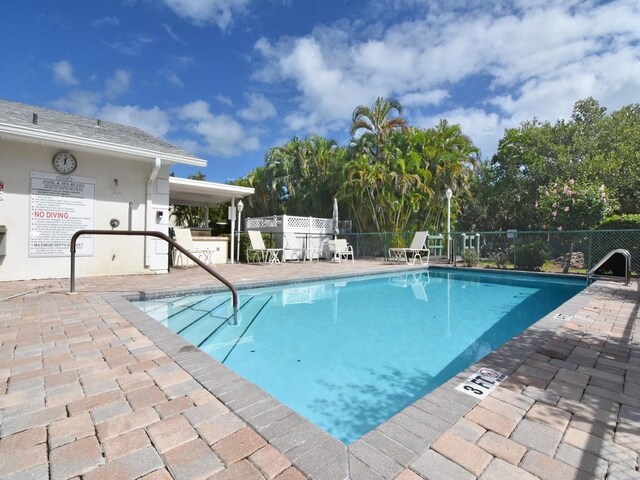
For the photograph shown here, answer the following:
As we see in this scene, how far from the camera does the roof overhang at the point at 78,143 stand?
6314 millimetres

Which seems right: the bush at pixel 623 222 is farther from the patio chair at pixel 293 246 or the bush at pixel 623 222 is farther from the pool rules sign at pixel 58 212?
the pool rules sign at pixel 58 212

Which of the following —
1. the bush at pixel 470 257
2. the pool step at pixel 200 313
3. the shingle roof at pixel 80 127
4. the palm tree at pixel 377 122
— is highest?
the palm tree at pixel 377 122

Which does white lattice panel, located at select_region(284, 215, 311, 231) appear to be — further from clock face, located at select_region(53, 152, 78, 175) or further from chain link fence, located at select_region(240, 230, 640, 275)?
clock face, located at select_region(53, 152, 78, 175)

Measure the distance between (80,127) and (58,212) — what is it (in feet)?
8.22

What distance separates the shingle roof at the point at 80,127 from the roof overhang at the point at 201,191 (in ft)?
4.31

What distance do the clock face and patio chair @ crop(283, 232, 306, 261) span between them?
26.6 ft

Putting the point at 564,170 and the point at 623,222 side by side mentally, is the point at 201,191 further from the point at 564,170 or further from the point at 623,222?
the point at 564,170

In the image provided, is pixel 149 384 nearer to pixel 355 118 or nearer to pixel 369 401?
pixel 369 401

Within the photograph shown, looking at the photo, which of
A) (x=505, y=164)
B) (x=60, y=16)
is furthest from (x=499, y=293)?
(x=505, y=164)

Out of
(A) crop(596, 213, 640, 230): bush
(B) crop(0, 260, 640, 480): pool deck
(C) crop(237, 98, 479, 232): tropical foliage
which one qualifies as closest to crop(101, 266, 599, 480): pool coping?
(B) crop(0, 260, 640, 480): pool deck

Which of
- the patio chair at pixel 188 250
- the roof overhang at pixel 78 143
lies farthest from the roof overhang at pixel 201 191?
the roof overhang at pixel 78 143

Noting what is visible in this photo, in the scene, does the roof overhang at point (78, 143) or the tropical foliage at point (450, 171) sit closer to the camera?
the roof overhang at point (78, 143)

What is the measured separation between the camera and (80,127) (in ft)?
27.1

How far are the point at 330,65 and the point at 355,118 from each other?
2.82m
